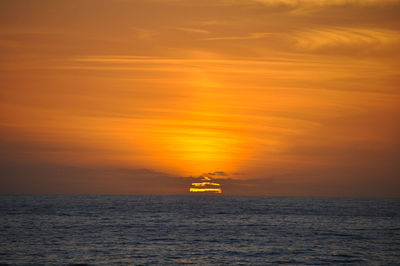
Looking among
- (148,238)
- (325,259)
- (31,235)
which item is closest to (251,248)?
(325,259)

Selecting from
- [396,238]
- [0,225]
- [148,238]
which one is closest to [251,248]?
[148,238]

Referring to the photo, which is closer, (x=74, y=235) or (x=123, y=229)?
(x=74, y=235)

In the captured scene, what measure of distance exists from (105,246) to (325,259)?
24925 mm

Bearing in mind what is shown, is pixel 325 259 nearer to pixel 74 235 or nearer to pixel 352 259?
pixel 352 259

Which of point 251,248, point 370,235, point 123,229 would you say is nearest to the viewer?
point 251,248

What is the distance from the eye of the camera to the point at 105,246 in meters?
54.2

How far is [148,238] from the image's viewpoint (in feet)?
204

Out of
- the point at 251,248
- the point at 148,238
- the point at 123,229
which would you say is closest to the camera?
the point at 251,248

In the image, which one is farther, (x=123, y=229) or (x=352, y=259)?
(x=123, y=229)

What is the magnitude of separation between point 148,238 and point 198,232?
11562 millimetres

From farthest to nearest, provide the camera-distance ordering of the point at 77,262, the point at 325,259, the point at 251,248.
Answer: the point at 251,248, the point at 325,259, the point at 77,262

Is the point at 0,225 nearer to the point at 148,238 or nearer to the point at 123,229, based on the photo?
the point at 123,229

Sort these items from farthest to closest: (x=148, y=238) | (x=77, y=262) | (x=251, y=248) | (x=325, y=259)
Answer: (x=148, y=238), (x=251, y=248), (x=325, y=259), (x=77, y=262)

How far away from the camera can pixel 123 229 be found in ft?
242
